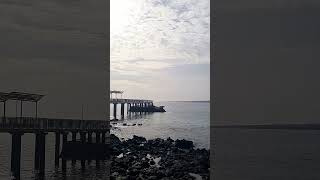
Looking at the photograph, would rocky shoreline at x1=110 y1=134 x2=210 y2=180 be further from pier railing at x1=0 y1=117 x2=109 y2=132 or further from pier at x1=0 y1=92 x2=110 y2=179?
pier railing at x1=0 y1=117 x2=109 y2=132

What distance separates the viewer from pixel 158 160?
13.9 meters

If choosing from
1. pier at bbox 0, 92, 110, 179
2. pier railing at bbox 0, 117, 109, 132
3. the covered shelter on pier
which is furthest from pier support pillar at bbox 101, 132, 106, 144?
the covered shelter on pier

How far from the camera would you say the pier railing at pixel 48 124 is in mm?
11891

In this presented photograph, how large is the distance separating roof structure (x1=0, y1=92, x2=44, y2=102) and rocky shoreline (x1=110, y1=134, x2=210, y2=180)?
9.53 feet

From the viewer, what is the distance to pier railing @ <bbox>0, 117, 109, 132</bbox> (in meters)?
11.9

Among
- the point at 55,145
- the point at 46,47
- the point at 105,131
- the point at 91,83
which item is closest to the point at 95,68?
the point at 91,83

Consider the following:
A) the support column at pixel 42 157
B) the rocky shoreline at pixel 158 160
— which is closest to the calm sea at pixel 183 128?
the rocky shoreline at pixel 158 160

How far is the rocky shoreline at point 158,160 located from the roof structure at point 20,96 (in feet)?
9.53

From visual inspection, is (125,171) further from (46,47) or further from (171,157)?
(46,47)

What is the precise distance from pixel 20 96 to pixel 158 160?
4.97m

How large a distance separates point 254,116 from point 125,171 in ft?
15.9

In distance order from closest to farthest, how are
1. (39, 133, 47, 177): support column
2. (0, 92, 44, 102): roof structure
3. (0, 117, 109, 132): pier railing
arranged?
(0, 92, 44, 102): roof structure, (0, 117, 109, 132): pier railing, (39, 133, 47, 177): support column

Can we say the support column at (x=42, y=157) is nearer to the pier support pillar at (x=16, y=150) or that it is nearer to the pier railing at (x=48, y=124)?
the pier railing at (x=48, y=124)

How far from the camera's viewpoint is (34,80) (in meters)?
11.0
